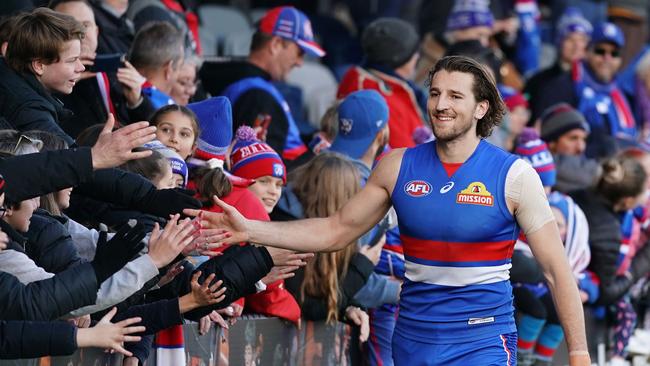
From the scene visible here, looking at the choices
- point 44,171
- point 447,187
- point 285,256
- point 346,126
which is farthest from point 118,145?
point 346,126

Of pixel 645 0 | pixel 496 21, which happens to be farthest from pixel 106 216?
pixel 645 0

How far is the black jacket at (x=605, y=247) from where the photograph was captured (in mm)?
10930

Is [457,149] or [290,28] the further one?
[290,28]

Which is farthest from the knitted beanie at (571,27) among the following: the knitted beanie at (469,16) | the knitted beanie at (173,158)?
the knitted beanie at (173,158)

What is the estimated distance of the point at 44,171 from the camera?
18.3 feet

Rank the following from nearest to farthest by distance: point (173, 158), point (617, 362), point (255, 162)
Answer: point (173, 158)
point (255, 162)
point (617, 362)

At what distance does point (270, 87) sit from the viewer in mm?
9711

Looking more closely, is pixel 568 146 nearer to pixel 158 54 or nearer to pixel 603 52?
pixel 603 52

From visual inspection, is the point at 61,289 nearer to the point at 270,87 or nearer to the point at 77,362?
the point at 77,362

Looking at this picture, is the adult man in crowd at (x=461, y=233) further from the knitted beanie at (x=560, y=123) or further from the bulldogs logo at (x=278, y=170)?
the knitted beanie at (x=560, y=123)

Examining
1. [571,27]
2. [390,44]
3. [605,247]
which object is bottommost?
[605,247]

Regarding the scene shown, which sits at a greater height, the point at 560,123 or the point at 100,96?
the point at 100,96

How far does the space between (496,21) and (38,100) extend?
27.0 ft

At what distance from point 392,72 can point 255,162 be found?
318 cm
